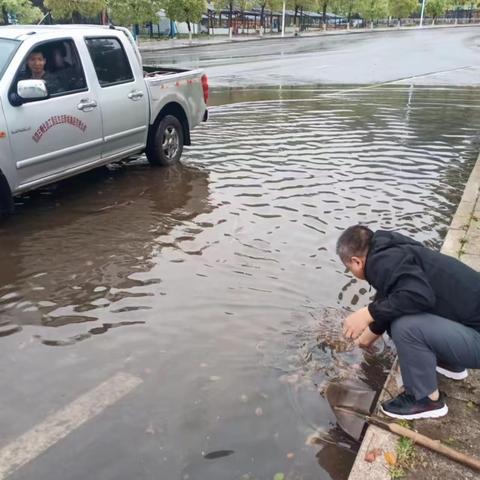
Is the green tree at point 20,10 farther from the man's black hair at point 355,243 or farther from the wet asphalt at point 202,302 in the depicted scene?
the man's black hair at point 355,243

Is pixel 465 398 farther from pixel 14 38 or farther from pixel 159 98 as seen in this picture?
pixel 159 98

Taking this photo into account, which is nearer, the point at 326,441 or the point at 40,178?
the point at 326,441

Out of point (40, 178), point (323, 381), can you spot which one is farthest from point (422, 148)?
point (323, 381)

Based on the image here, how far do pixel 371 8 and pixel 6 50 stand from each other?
8916 cm

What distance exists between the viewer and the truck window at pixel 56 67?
19.8 ft

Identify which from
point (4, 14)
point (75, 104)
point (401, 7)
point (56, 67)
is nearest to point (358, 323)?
point (75, 104)

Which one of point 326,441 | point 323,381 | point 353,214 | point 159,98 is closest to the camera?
point 326,441

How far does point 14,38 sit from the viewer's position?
6.04m

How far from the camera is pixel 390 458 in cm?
277

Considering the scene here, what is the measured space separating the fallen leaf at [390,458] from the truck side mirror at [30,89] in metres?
4.55

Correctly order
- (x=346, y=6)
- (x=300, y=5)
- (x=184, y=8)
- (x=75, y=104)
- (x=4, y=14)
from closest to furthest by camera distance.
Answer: (x=75, y=104) < (x=4, y=14) < (x=184, y=8) < (x=300, y=5) < (x=346, y=6)

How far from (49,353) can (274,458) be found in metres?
1.72

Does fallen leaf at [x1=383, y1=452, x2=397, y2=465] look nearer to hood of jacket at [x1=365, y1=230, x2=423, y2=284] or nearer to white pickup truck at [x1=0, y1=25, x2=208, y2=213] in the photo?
hood of jacket at [x1=365, y1=230, x2=423, y2=284]

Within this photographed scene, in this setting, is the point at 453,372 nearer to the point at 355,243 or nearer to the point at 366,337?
the point at 366,337
